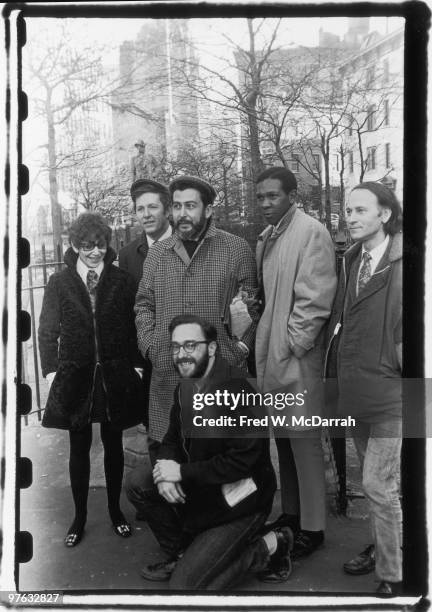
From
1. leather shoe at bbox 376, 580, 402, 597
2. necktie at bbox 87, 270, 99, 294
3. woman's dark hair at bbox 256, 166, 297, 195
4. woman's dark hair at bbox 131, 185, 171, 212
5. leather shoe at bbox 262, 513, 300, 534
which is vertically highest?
woman's dark hair at bbox 256, 166, 297, 195

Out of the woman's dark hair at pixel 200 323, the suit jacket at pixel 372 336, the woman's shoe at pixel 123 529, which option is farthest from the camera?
the woman's shoe at pixel 123 529

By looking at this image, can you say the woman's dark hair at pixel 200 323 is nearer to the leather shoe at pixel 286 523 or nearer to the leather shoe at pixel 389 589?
the leather shoe at pixel 286 523

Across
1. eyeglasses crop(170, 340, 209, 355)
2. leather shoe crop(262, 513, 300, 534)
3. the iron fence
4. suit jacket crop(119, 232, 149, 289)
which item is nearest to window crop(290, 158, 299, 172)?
suit jacket crop(119, 232, 149, 289)

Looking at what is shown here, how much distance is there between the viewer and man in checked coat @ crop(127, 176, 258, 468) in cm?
299

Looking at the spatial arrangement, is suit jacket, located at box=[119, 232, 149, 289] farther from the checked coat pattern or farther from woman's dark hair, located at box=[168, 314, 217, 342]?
woman's dark hair, located at box=[168, 314, 217, 342]

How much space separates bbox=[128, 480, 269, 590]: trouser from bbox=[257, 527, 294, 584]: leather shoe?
6 cm

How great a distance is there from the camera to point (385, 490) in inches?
113

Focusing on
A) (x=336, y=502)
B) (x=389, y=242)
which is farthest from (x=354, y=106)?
(x=336, y=502)

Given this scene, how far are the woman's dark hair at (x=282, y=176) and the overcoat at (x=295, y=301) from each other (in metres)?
0.10

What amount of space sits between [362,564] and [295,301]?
116cm

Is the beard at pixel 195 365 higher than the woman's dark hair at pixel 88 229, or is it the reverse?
the woman's dark hair at pixel 88 229

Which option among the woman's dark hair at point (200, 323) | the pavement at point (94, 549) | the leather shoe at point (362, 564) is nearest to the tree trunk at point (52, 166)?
the woman's dark hair at point (200, 323)

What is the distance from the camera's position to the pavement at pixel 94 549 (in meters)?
3.05

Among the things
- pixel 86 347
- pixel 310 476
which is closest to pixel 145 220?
pixel 86 347
